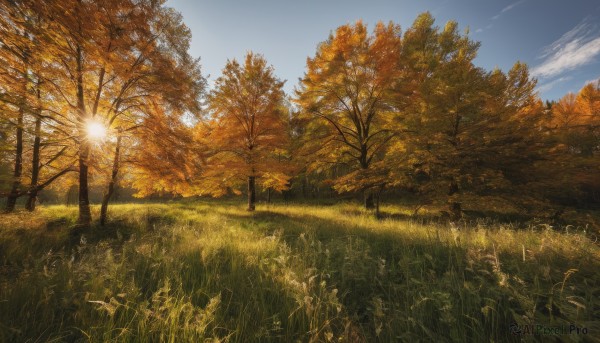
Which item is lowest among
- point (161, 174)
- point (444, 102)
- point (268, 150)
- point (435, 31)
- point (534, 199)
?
point (534, 199)

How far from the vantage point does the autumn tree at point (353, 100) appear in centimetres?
1063

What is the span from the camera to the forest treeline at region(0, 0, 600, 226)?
644cm

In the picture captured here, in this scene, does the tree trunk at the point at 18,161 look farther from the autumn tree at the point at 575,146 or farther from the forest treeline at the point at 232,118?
the autumn tree at the point at 575,146

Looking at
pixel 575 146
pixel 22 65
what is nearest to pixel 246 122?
pixel 22 65

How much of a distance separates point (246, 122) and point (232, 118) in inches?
31.0

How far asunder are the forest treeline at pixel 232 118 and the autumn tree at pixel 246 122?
0.24 feet

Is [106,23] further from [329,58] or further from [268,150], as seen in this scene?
[329,58]

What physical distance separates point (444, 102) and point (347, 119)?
5.49 meters

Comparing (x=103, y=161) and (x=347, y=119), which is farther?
(x=347, y=119)

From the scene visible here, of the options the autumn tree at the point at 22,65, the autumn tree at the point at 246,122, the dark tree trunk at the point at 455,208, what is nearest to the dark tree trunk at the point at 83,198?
the autumn tree at the point at 22,65

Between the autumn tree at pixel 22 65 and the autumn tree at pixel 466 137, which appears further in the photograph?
the autumn tree at pixel 466 137

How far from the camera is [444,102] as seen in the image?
29.6ft

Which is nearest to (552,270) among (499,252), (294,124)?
(499,252)

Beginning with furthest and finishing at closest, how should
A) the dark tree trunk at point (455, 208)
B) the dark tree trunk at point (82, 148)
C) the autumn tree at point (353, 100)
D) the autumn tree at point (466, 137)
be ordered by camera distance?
the autumn tree at point (353, 100) < the dark tree trunk at point (455, 208) < the autumn tree at point (466, 137) < the dark tree trunk at point (82, 148)
